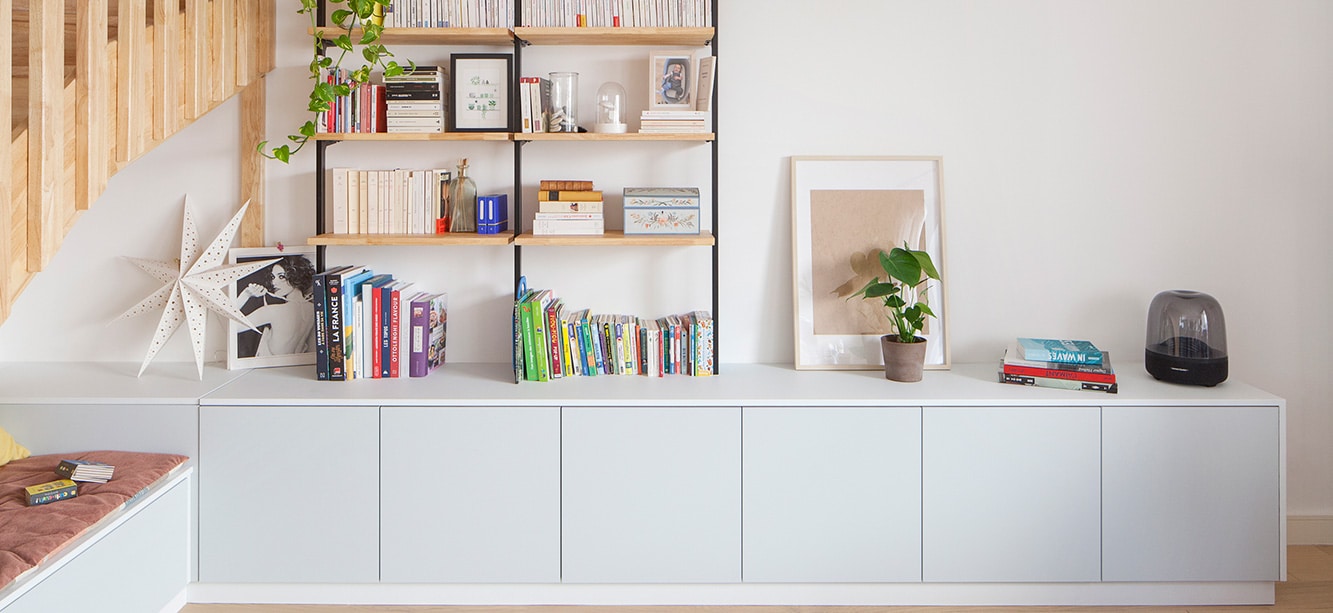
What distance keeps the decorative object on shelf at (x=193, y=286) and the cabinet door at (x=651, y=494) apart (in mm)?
1186

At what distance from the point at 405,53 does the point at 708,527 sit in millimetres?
1785

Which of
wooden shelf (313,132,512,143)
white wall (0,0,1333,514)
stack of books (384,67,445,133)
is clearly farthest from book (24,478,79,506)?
stack of books (384,67,445,133)

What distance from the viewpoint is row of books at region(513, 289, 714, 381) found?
2830 mm

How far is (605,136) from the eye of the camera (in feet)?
9.17

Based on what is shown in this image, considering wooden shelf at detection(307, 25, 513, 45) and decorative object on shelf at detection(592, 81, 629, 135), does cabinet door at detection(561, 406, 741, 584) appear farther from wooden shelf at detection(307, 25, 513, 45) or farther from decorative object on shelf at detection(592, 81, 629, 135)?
wooden shelf at detection(307, 25, 513, 45)

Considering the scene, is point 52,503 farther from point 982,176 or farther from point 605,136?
point 982,176

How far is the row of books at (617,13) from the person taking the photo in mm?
2842

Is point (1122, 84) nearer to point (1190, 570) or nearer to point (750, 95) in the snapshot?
point (750, 95)

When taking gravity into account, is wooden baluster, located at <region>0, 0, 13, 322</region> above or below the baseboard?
above

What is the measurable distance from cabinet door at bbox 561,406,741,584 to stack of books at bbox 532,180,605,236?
588 millimetres

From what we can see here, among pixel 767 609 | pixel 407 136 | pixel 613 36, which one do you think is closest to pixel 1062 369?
pixel 767 609

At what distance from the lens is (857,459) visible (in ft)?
8.66

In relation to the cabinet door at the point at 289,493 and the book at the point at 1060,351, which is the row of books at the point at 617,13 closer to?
the cabinet door at the point at 289,493

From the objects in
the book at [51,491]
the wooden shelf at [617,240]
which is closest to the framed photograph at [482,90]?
the wooden shelf at [617,240]
